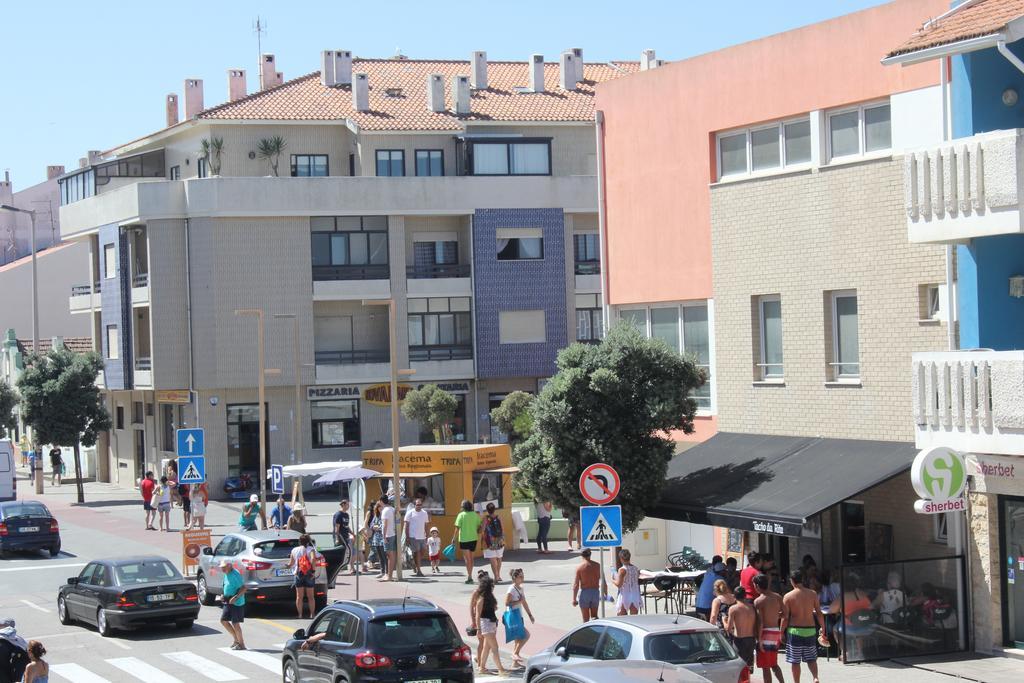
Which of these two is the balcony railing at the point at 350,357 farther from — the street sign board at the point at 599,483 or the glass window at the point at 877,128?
the street sign board at the point at 599,483

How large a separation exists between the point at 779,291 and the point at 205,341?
34.4 metres

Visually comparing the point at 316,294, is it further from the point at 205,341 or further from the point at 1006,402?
the point at 1006,402

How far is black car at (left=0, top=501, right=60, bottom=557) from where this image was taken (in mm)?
35250

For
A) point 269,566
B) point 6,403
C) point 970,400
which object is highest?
point 970,400

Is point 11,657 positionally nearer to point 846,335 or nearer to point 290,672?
point 290,672

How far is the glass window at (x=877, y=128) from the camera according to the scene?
20.5m

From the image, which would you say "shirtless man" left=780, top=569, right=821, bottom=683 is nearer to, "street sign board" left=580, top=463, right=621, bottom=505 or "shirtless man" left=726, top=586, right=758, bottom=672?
"shirtless man" left=726, top=586, right=758, bottom=672

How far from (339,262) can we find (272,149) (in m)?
5.71

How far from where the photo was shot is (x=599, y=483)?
756 inches

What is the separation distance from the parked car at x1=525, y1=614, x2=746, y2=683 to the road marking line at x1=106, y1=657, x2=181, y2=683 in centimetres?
722

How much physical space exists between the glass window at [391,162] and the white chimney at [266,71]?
15.4 m

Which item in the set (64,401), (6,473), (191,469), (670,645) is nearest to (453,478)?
(191,469)

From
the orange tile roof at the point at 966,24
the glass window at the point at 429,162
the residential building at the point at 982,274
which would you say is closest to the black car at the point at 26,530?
the residential building at the point at 982,274

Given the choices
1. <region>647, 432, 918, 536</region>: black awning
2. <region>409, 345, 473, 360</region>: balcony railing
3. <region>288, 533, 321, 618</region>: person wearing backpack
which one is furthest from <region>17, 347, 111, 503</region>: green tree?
<region>647, 432, 918, 536</region>: black awning
